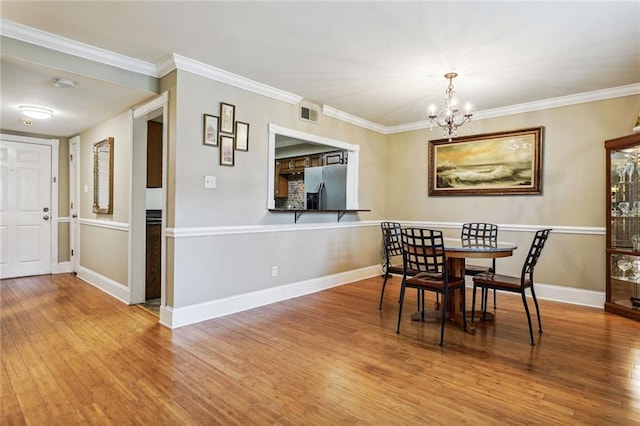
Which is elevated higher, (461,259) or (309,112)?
(309,112)

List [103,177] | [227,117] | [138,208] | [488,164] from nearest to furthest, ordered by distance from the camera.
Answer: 1. [227,117]
2. [138,208]
3. [103,177]
4. [488,164]

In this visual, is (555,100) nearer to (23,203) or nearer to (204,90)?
(204,90)

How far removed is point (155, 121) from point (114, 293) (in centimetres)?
221

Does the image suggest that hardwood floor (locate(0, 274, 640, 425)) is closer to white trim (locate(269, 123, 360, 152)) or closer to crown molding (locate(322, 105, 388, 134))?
white trim (locate(269, 123, 360, 152))

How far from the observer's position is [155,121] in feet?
13.9

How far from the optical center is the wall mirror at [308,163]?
4.15 m

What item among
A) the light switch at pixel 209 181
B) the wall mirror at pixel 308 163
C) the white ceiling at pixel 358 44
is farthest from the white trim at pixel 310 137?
the light switch at pixel 209 181

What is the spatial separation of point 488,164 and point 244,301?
377cm

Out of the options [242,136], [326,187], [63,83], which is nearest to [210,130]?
[242,136]

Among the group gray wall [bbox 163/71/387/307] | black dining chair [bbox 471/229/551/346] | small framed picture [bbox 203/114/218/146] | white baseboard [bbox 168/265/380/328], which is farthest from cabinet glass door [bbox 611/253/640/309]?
small framed picture [bbox 203/114/218/146]

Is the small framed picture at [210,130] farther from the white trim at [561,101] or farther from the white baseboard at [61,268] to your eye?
the white baseboard at [61,268]

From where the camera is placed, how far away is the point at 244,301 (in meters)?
3.78

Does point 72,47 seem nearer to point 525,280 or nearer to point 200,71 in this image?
point 200,71

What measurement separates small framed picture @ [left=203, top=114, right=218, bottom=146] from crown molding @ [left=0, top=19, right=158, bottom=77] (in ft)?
2.27
